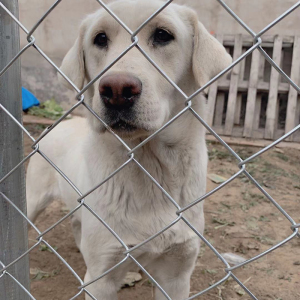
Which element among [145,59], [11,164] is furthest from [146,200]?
[11,164]

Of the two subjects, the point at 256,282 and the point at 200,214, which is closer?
the point at 200,214

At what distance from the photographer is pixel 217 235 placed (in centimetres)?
306

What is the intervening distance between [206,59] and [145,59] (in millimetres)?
376

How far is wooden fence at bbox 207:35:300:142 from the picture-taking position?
5.02m

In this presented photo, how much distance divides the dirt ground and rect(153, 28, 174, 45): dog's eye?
1.62 metres

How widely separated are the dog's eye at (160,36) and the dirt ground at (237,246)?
1.62 m

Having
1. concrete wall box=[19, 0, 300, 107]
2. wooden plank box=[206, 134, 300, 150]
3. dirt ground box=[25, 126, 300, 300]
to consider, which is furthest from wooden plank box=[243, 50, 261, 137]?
dirt ground box=[25, 126, 300, 300]

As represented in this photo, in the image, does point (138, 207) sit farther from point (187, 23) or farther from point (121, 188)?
point (187, 23)

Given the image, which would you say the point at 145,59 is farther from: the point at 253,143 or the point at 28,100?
the point at 28,100

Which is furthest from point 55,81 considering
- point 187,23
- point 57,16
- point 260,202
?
point 187,23

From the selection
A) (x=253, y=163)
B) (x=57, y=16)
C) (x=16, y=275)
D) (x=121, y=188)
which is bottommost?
(x=253, y=163)

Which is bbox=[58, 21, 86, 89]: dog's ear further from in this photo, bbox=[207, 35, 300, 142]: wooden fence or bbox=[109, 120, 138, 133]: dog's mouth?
bbox=[207, 35, 300, 142]: wooden fence

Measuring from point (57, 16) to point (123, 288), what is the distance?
14.8ft

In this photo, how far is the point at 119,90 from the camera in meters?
1.25
